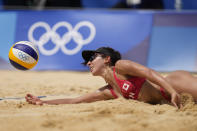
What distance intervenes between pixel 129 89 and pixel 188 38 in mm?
4446

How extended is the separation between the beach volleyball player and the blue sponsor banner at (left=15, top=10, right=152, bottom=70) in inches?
162

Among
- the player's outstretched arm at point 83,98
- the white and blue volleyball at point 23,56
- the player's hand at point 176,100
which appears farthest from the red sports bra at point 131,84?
the white and blue volleyball at point 23,56

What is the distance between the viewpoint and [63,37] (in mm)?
8969

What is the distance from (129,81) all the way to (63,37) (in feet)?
16.8

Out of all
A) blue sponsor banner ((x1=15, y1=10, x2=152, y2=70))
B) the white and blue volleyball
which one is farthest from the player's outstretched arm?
blue sponsor banner ((x1=15, y1=10, x2=152, y2=70))

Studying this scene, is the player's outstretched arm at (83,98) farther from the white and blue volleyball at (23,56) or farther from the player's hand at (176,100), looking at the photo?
the player's hand at (176,100)

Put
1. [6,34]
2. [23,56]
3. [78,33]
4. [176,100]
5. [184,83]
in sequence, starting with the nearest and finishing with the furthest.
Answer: [176,100] < [184,83] < [23,56] < [78,33] < [6,34]

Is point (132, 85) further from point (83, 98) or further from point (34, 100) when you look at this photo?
point (34, 100)

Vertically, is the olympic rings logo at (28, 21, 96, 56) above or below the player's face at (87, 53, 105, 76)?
below

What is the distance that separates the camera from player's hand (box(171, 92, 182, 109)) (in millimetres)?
3682

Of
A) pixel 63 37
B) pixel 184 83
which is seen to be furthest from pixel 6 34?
pixel 184 83

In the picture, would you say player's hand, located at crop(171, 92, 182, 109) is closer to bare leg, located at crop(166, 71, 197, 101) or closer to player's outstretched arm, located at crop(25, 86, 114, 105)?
bare leg, located at crop(166, 71, 197, 101)

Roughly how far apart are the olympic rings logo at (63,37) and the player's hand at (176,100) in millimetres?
5280

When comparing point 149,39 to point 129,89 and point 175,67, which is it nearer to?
point 175,67
